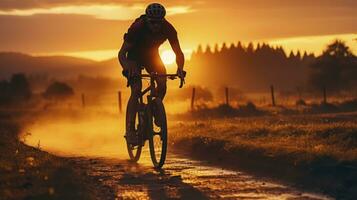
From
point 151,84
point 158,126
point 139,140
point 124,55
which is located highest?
point 124,55

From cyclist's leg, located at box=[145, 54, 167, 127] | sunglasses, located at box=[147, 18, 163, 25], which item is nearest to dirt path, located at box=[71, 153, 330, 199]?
cyclist's leg, located at box=[145, 54, 167, 127]

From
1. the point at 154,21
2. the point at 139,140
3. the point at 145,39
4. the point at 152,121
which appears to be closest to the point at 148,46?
the point at 145,39

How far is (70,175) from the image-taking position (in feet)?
35.2

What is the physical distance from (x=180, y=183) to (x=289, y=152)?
2876 mm

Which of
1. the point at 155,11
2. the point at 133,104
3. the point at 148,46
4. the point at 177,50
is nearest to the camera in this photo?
the point at 155,11

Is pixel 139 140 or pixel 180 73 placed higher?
pixel 180 73

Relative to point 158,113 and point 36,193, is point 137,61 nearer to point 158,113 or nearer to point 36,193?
point 158,113

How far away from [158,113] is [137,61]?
994 mm

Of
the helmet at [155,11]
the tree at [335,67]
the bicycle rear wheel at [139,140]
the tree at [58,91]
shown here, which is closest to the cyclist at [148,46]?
the helmet at [155,11]

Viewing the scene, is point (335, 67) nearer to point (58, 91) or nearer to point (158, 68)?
point (58, 91)

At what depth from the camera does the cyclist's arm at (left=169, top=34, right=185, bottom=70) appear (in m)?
12.9

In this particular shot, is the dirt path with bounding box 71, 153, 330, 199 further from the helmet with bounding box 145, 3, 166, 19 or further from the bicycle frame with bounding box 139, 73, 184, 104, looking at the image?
the helmet with bounding box 145, 3, 166, 19

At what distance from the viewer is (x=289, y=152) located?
13000 millimetres

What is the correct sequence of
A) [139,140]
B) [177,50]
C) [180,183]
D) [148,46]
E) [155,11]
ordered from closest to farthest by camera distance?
[180,183], [155,11], [148,46], [177,50], [139,140]
